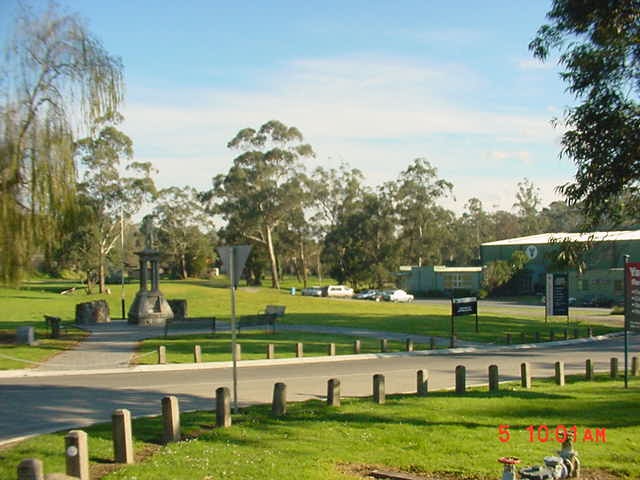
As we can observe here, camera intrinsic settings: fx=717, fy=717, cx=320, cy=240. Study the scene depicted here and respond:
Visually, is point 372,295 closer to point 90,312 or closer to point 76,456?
point 90,312

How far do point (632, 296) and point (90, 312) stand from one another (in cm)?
2773

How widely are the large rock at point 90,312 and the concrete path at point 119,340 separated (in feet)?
2.74

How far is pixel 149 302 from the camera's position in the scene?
114 feet

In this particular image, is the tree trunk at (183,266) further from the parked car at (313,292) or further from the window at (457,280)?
the window at (457,280)

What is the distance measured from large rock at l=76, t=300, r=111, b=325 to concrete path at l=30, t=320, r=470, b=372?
0.84m

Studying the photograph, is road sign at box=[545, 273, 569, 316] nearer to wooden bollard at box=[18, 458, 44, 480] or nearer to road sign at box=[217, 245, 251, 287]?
road sign at box=[217, 245, 251, 287]

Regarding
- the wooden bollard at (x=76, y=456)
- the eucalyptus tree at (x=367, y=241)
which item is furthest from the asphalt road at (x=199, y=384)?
the eucalyptus tree at (x=367, y=241)

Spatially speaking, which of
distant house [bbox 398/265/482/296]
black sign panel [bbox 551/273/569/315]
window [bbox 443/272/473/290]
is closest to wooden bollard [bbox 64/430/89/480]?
black sign panel [bbox 551/273/569/315]

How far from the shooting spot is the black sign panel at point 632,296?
15.8 metres

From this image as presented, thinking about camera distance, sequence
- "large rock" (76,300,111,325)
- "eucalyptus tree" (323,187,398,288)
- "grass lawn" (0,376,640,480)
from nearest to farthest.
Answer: "grass lawn" (0,376,640,480) → "large rock" (76,300,111,325) → "eucalyptus tree" (323,187,398,288)

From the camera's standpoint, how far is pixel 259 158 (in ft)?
247

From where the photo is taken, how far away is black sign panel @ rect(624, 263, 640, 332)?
15.8 meters

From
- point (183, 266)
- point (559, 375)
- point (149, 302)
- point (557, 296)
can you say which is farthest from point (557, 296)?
point (183, 266)
